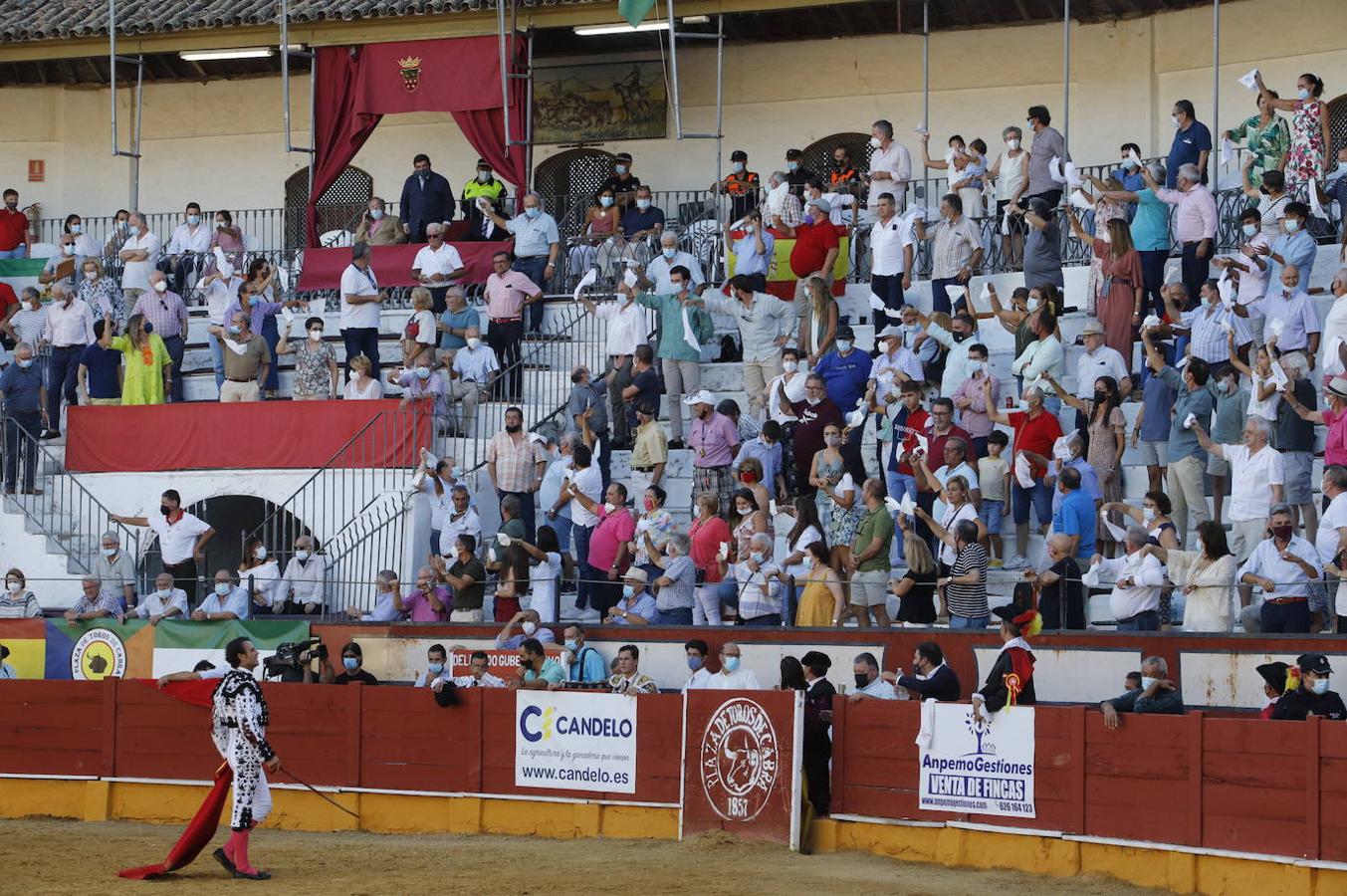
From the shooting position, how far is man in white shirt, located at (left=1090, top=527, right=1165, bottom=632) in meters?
16.0

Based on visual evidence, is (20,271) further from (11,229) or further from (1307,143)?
(1307,143)

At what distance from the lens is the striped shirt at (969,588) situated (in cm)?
1681

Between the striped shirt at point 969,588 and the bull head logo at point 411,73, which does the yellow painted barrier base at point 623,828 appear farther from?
the bull head logo at point 411,73

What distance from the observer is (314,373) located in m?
23.8

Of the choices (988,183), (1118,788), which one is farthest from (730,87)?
(1118,788)

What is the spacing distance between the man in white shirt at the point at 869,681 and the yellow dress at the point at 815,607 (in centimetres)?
107

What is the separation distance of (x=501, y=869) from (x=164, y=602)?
677cm

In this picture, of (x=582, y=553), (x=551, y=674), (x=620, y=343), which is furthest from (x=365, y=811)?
(x=620, y=343)

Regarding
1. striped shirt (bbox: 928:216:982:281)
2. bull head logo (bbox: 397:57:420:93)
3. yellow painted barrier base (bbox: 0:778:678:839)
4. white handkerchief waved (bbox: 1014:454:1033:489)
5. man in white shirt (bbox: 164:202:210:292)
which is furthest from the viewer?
bull head logo (bbox: 397:57:420:93)

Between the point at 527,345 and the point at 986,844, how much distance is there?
10.1m

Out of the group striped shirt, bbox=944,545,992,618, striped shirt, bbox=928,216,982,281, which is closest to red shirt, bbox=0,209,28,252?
striped shirt, bbox=928,216,982,281

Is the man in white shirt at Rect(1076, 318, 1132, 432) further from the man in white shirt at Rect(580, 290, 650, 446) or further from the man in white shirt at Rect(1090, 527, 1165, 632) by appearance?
the man in white shirt at Rect(580, 290, 650, 446)

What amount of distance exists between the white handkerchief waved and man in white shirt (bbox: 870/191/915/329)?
3.84 m

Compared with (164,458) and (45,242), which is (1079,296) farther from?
(45,242)
